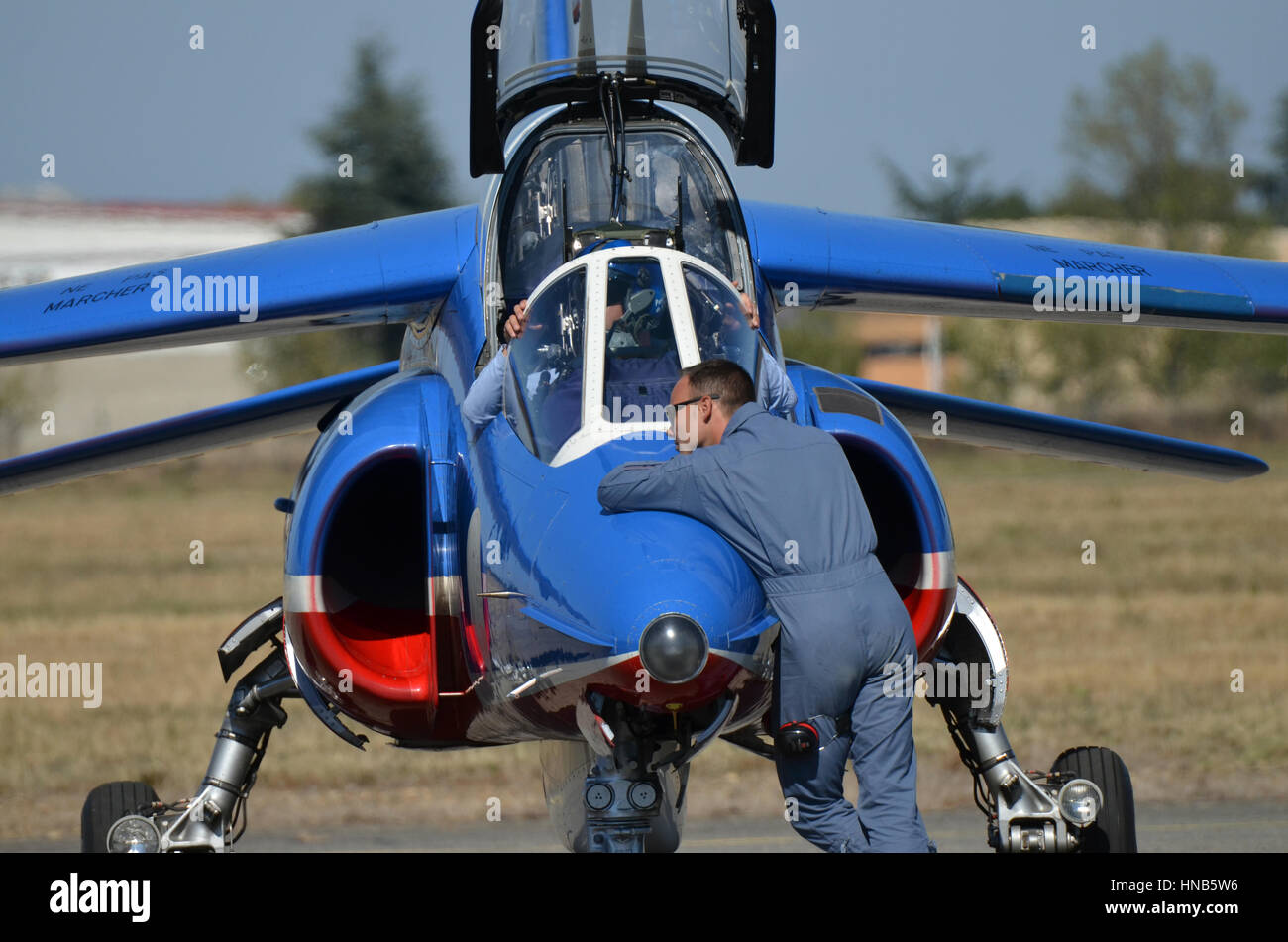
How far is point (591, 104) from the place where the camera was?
672cm

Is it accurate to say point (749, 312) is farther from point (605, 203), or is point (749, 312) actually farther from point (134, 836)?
point (134, 836)

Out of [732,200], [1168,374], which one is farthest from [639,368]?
[1168,374]

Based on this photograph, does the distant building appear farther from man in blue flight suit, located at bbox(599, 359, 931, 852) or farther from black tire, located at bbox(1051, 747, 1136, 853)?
man in blue flight suit, located at bbox(599, 359, 931, 852)

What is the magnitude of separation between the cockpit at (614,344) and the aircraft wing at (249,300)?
163cm

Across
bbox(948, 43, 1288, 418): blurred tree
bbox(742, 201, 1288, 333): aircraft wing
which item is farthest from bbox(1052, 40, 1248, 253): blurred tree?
bbox(742, 201, 1288, 333): aircraft wing

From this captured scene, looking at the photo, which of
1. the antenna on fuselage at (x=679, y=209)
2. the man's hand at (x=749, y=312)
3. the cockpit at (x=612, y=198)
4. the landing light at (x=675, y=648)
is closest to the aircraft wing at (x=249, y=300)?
the cockpit at (x=612, y=198)

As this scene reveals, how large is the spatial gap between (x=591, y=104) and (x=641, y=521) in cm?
248

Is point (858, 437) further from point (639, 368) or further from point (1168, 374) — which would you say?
point (1168, 374)

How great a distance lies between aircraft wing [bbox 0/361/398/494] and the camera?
29.7 ft

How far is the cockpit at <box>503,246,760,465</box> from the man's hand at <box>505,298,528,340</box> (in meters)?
0.02

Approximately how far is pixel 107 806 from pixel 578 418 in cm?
409

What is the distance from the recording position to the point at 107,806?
27.2ft

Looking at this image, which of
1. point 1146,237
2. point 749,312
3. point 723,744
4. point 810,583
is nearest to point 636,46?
point 749,312

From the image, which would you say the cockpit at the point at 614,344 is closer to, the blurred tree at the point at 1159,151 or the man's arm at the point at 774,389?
the man's arm at the point at 774,389
